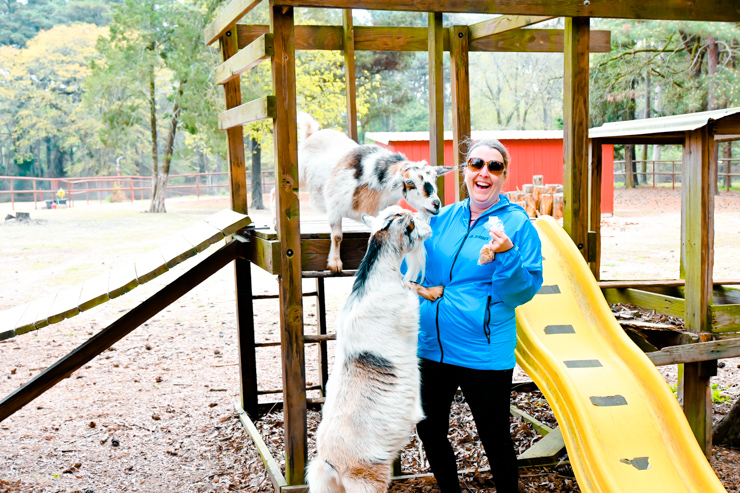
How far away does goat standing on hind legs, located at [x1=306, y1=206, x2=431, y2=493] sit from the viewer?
278 centimetres

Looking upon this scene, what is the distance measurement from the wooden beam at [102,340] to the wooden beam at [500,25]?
244cm

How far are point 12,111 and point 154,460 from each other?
1373 inches

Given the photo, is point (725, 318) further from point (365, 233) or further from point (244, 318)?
point (244, 318)

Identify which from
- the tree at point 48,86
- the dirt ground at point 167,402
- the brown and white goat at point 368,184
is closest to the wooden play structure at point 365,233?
the brown and white goat at point 368,184

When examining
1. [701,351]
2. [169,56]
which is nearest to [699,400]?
[701,351]

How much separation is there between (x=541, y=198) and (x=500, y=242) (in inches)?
520

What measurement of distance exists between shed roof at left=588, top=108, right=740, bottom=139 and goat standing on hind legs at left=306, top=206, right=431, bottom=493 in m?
2.55

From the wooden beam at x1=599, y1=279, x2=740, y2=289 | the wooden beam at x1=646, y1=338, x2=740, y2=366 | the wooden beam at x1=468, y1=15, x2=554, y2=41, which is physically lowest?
the wooden beam at x1=646, y1=338, x2=740, y2=366

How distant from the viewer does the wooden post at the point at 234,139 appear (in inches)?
197

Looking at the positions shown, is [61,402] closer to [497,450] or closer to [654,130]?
[497,450]

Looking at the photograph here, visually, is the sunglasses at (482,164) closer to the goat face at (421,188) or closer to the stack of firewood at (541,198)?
the goat face at (421,188)

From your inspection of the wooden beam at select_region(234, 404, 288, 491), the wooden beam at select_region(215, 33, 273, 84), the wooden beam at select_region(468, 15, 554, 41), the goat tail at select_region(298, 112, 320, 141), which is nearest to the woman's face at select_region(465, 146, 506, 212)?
the wooden beam at select_region(215, 33, 273, 84)

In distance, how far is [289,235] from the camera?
3.77 meters

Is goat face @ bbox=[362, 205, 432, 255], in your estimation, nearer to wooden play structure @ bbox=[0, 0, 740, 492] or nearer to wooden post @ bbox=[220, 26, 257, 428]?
wooden play structure @ bbox=[0, 0, 740, 492]
